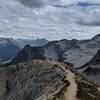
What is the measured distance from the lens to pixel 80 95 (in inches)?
4343

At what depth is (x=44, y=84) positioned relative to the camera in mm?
166875

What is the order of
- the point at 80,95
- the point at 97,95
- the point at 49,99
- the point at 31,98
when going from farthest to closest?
the point at 31,98
the point at 97,95
the point at 80,95
the point at 49,99

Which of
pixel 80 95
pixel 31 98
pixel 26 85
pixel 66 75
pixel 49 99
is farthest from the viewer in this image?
pixel 26 85

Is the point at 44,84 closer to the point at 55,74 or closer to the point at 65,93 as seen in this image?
the point at 55,74

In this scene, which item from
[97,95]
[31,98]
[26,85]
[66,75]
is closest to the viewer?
[97,95]

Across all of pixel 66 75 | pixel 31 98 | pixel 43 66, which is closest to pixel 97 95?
pixel 66 75

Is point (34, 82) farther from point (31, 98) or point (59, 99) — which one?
point (59, 99)

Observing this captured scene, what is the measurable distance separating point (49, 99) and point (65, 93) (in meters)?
13.0

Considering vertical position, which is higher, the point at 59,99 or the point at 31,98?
the point at 59,99

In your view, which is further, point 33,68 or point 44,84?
point 33,68

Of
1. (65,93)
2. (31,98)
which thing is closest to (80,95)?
(65,93)

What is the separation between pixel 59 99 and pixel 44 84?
65.0 metres

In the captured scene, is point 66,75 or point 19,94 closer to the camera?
point 66,75

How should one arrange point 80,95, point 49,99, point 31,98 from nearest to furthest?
point 49,99, point 80,95, point 31,98
